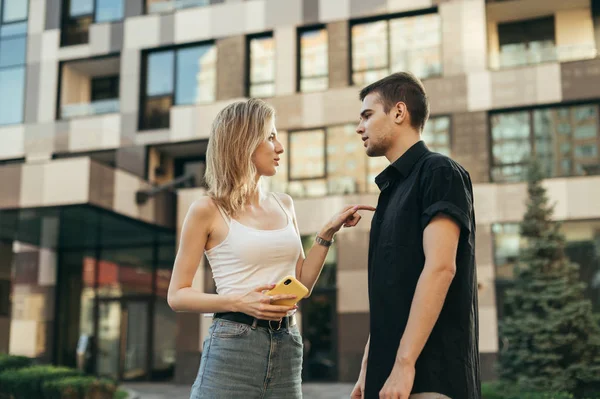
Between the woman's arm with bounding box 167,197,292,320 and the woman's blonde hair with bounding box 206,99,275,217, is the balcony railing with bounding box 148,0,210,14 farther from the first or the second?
the woman's arm with bounding box 167,197,292,320

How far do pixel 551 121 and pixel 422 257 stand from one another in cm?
1704

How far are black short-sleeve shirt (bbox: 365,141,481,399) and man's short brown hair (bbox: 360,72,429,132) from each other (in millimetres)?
303

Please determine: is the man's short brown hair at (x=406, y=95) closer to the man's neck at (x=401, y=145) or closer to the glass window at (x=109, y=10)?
the man's neck at (x=401, y=145)

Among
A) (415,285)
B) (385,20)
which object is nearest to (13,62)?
(385,20)

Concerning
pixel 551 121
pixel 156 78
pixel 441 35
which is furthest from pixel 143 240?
pixel 551 121

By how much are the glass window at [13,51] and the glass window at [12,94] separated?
0.26m

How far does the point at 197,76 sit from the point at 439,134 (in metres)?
8.07

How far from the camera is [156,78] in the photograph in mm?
22297

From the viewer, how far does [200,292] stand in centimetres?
327

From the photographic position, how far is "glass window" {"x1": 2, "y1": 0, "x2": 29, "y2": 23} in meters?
24.0

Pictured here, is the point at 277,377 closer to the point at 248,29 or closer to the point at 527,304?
the point at 527,304

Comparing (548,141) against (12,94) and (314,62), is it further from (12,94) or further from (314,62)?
(12,94)

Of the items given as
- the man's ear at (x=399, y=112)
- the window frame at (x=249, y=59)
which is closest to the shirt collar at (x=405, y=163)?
the man's ear at (x=399, y=112)

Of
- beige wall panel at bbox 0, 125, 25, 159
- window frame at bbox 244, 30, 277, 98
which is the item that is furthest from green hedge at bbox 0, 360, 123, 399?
beige wall panel at bbox 0, 125, 25, 159
